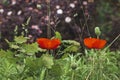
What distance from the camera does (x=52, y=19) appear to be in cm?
614

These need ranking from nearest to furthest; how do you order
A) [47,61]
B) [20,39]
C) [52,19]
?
[47,61], [20,39], [52,19]

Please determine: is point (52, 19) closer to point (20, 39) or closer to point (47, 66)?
point (20, 39)

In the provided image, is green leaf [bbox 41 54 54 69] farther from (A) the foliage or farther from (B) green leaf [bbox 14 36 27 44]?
(B) green leaf [bbox 14 36 27 44]

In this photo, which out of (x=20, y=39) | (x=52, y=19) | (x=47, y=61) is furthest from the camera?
(x=52, y=19)

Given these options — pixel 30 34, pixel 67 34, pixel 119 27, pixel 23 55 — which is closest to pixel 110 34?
pixel 119 27

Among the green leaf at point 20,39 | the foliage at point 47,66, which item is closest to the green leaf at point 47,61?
the foliage at point 47,66

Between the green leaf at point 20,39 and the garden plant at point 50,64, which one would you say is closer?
the garden plant at point 50,64

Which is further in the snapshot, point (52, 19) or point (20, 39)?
point (52, 19)

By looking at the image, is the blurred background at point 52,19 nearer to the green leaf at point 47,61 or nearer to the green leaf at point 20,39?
the green leaf at point 20,39

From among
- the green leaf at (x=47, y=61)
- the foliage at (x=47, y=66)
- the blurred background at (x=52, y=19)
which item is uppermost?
the green leaf at (x=47, y=61)

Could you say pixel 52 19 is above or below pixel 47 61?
below

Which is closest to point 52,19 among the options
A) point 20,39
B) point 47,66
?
point 20,39

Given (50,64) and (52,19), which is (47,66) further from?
(52,19)

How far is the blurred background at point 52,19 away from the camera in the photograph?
19.8 ft
